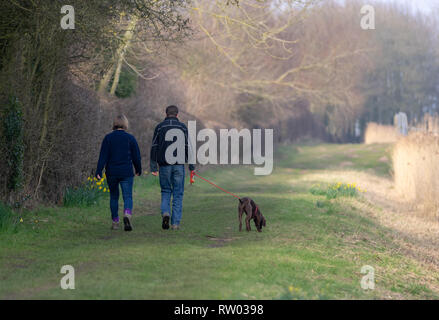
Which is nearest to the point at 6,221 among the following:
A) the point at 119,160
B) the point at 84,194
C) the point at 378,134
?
the point at 119,160

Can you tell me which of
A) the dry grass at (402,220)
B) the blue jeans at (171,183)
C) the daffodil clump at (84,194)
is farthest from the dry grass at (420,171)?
the blue jeans at (171,183)

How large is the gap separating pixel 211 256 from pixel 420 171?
13269 mm

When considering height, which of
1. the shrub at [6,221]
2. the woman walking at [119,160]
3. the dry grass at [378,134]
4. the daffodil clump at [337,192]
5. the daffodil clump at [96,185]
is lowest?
the shrub at [6,221]

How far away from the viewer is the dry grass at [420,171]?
19.0 metres

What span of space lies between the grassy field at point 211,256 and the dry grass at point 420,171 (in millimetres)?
4369

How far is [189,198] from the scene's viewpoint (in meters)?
17.3

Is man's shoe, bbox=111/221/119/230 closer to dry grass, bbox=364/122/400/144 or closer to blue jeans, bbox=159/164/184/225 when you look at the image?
blue jeans, bbox=159/164/184/225

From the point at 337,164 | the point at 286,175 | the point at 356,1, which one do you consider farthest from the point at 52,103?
the point at 356,1

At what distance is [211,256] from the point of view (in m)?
8.34

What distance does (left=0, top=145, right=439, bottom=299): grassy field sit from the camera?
668cm

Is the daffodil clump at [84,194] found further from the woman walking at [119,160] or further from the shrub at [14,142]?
the woman walking at [119,160]

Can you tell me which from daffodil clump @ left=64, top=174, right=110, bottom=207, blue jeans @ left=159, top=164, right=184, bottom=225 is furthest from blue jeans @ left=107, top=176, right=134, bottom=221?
daffodil clump @ left=64, top=174, right=110, bottom=207

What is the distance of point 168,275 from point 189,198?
10.2 meters

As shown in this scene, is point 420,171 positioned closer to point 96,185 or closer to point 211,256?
point 96,185
